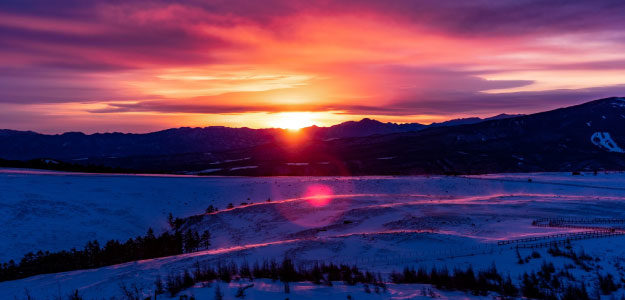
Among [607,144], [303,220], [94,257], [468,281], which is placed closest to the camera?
[468,281]

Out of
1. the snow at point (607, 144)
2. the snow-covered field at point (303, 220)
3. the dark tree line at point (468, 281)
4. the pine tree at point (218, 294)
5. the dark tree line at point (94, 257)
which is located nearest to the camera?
the pine tree at point (218, 294)

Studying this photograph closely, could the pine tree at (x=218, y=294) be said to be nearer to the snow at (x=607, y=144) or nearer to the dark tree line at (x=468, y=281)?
the dark tree line at (x=468, y=281)

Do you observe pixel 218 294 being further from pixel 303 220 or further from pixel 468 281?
pixel 303 220

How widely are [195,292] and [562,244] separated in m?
20.9

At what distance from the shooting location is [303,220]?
46938 millimetres

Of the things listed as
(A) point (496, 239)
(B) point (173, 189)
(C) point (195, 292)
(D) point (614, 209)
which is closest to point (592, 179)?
(D) point (614, 209)

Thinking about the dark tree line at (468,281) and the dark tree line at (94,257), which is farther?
the dark tree line at (94,257)

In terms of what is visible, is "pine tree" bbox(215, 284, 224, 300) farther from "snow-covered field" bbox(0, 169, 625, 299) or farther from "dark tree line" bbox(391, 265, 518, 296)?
"dark tree line" bbox(391, 265, 518, 296)

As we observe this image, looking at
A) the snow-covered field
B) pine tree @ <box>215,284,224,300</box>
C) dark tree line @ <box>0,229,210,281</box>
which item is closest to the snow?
the snow-covered field

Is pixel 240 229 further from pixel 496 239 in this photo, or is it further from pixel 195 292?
pixel 195 292

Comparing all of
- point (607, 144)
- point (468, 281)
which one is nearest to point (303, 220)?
point (468, 281)

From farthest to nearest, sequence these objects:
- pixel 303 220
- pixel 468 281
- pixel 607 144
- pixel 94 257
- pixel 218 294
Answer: pixel 607 144 → pixel 303 220 → pixel 94 257 → pixel 468 281 → pixel 218 294

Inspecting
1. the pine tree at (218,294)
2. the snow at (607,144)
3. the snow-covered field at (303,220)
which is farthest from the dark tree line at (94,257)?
the snow at (607,144)

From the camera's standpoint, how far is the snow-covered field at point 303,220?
68.7 ft
